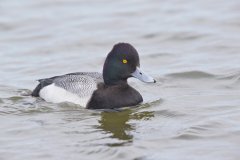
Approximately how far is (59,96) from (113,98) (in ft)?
3.38

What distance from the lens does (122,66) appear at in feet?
38.4

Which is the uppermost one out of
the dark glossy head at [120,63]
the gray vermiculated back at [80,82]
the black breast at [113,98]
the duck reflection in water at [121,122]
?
the dark glossy head at [120,63]

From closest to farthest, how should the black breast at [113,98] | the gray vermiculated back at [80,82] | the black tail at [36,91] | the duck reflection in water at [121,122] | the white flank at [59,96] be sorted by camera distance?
the duck reflection in water at [121,122], the black breast at [113,98], the white flank at [59,96], the gray vermiculated back at [80,82], the black tail at [36,91]

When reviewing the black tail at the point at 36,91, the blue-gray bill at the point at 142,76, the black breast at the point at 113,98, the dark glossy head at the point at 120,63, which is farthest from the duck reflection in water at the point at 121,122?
the black tail at the point at 36,91

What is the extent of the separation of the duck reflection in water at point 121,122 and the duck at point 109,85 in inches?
10.4

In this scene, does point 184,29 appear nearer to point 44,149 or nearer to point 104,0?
point 104,0

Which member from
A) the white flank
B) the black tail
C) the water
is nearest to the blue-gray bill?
the water

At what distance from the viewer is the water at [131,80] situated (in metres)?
9.59

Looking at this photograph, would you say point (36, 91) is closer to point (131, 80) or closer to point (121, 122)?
point (131, 80)

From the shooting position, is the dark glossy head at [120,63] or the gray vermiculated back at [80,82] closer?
the dark glossy head at [120,63]

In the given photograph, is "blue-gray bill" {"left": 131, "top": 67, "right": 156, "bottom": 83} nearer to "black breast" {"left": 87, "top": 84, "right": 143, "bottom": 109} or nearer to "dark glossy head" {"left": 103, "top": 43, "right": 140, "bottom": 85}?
"dark glossy head" {"left": 103, "top": 43, "right": 140, "bottom": 85}

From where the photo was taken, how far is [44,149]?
950cm

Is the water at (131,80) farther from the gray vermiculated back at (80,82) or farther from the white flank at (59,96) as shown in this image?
the gray vermiculated back at (80,82)

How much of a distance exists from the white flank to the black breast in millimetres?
153
